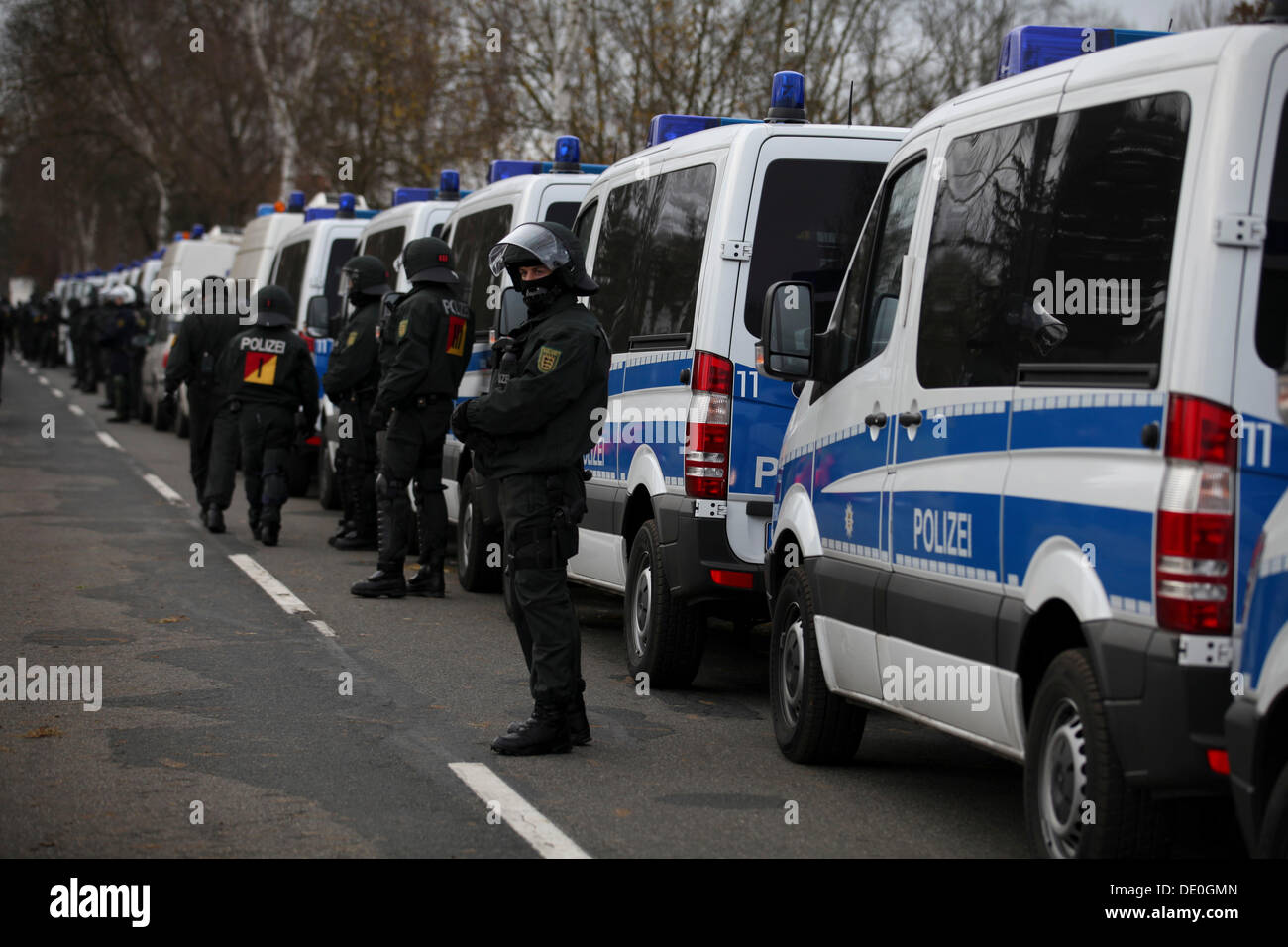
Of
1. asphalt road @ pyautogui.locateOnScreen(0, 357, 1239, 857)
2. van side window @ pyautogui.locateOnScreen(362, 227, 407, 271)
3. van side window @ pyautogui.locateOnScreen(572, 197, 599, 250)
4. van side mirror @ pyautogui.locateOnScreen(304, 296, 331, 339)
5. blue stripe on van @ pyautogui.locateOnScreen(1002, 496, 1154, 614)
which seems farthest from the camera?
van side mirror @ pyautogui.locateOnScreen(304, 296, 331, 339)

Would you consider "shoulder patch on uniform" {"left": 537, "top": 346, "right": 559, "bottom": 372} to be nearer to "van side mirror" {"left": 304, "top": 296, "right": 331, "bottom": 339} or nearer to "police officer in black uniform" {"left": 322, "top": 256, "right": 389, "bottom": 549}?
"police officer in black uniform" {"left": 322, "top": 256, "right": 389, "bottom": 549}

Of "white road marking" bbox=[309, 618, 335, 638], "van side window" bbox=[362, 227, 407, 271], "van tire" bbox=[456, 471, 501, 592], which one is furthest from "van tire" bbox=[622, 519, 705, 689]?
"van side window" bbox=[362, 227, 407, 271]

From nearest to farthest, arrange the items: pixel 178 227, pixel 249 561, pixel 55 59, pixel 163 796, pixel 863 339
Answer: pixel 163 796, pixel 863 339, pixel 249 561, pixel 55 59, pixel 178 227

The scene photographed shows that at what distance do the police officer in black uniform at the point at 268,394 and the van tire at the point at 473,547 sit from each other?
243cm

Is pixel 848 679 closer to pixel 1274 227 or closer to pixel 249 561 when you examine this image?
pixel 1274 227

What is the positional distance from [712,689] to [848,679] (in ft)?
7.21

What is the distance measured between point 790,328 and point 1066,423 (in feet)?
6.76

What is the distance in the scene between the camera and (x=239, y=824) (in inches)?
224

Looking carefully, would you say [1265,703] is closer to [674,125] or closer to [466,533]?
[674,125]

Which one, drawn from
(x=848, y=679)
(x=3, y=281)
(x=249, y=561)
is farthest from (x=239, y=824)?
(x=3, y=281)

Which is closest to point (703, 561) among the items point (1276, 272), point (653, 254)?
point (653, 254)

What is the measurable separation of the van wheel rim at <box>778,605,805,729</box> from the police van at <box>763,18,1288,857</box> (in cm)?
15

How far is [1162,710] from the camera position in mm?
4289

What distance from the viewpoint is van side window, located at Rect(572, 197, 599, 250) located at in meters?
9.70
